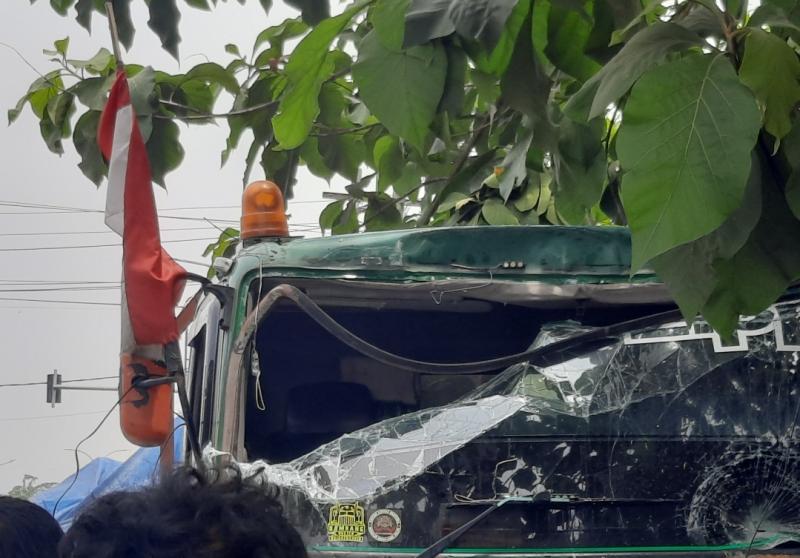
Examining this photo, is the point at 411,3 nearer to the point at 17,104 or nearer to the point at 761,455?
the point at 761,455

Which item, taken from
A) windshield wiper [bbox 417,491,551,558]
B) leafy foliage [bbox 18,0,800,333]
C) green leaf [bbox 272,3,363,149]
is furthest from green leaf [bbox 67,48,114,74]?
windshield wiper [bbox 417,491,551,558]

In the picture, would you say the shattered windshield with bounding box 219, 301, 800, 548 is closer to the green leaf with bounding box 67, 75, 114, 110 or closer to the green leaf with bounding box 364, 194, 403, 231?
the green leaf with bounding box 67, 75, 114, 110

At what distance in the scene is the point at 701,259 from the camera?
2.51 metres

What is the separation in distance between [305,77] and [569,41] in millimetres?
766

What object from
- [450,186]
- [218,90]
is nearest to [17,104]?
[218,90]

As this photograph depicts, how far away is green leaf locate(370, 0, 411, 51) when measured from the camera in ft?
9.35

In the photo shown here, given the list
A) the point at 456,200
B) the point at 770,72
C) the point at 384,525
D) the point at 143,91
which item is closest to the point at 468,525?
the point at 384,525

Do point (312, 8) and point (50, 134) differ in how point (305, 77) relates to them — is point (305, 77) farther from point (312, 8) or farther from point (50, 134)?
point (50, 134)

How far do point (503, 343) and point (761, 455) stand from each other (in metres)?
1.00

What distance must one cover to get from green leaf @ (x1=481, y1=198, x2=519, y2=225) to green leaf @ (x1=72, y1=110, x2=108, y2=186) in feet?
4.92

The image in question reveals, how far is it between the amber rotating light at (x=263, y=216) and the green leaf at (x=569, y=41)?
44.6 inches

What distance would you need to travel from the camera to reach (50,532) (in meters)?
1.89

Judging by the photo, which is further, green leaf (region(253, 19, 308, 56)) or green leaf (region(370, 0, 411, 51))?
green leaf (region(253, 19, 308, 56))

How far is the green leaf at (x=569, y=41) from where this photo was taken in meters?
3.10
